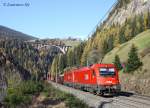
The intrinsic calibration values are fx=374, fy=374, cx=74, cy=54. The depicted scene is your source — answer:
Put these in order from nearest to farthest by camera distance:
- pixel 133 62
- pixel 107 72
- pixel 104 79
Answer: pixel 104 79 → pixel 107 72 → pixel 133 62

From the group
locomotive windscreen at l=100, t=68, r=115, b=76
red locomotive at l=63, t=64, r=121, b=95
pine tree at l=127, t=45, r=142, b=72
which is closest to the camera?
red locomotive at l=63, t=64, r=121, b=95

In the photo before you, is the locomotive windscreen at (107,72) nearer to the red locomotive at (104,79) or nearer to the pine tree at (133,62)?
the red locomotive at (104,79)

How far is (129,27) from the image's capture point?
150875mm

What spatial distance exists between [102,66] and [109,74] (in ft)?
3.74

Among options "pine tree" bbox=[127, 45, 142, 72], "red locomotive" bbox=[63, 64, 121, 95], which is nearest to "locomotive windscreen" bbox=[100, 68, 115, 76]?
"red locomotive" bbox=[63, 64, 121, 95]

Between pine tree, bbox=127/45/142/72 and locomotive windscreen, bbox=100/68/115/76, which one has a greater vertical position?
pine tree, bbox=127/45/142/72

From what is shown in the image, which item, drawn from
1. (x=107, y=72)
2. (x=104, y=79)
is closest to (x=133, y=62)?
(x=107, y=72)

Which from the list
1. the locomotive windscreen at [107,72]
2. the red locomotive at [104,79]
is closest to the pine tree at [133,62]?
the red locomotive at [104,79]

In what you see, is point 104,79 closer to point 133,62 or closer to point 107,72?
point 107,72

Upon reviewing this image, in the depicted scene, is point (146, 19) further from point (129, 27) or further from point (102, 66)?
point (102, 66)

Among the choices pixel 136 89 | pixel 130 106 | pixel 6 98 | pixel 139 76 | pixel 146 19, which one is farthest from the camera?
pixel 146 19

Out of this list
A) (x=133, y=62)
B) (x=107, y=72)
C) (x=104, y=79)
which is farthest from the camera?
(x=133, y=62)

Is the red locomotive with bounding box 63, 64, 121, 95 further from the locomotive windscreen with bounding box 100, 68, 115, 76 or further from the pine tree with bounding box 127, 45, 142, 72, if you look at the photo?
the pine tree with bounding box 127, 45, 142, 72

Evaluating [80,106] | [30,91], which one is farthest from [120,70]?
[80,106]
